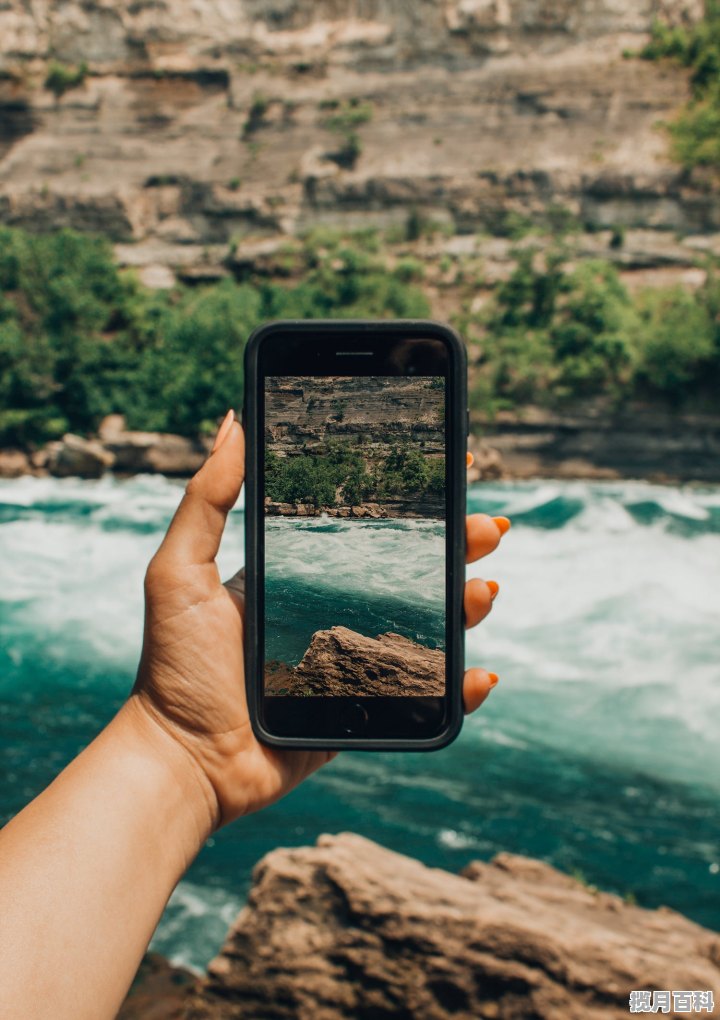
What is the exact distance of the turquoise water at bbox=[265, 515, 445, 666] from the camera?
141cm

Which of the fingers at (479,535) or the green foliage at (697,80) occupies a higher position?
the fingers at (479,535)

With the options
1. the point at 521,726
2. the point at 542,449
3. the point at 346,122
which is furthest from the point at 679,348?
the point at 521,726

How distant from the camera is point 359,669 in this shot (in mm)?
1401

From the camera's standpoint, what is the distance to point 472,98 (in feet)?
96.3

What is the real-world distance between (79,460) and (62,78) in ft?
57.7

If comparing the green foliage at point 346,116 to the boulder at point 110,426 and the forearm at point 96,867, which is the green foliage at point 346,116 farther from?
the forearm at point 96,867

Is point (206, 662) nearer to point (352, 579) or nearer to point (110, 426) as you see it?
point (352, 579)

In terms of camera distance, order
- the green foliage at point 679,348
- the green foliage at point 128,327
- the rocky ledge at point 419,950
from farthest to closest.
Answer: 1. the green foliage at point 679,348
2. the green foliage at point 128,327
3. the rocky ledge at point 419,950

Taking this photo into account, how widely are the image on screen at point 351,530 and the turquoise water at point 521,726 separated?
0.21ft

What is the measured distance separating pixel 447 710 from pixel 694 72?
32.0 metres

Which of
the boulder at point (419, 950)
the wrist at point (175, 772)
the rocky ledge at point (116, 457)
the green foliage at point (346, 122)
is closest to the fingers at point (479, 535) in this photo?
the wrist at point (175, 772)

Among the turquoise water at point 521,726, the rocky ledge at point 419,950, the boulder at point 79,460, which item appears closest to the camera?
the rocky ledge at point 419,950

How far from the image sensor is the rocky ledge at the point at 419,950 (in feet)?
8.73

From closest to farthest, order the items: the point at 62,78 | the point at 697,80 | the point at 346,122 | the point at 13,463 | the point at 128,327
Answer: the point at 13,463, the point at 128,327, the point at 697,80, the point at 346,122, the point at 62,78
